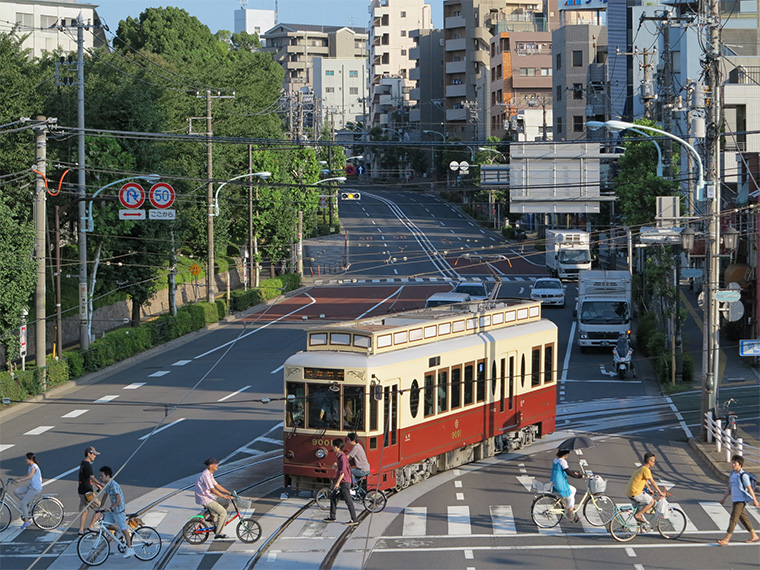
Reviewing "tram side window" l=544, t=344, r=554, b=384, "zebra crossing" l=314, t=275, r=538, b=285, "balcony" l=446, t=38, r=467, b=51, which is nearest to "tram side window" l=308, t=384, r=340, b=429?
"tram side window" l=544, t=344, r=554, b=384

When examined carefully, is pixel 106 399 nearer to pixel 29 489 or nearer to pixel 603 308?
pixel 29 489

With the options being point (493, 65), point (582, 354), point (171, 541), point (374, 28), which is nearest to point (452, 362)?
point (171, 541)

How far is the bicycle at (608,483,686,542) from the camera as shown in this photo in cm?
1767

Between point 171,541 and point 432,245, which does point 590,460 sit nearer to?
point 171,541

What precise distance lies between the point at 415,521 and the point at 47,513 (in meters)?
6.66

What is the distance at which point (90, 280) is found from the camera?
47.4 metres

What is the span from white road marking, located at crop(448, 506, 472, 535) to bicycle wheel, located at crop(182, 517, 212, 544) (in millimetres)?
4285

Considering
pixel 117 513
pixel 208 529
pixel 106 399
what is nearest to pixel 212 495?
pixel 208 529

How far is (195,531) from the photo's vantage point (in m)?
17.5

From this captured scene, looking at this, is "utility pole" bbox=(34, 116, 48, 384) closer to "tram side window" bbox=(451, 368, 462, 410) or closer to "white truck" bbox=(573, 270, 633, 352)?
"tram side window" bbox=(451, 368, 462, 410)

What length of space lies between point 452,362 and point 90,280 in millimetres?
29053

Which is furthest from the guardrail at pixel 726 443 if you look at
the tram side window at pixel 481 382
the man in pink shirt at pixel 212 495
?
the man in pink shirt at pixel 212 495

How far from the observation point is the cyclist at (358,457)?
1905 centimetres

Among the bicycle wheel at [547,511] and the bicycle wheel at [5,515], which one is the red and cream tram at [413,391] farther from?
the bicycle wheel at [5,515]
